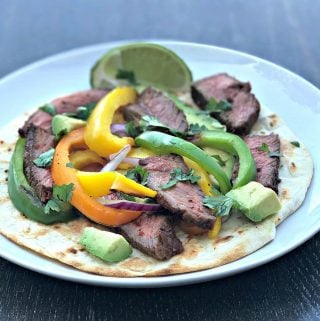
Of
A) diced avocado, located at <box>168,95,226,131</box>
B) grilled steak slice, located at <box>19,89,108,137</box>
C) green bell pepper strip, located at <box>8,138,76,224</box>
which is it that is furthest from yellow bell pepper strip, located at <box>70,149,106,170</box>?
diced avocado, located at <box>168,95,226,131</box>

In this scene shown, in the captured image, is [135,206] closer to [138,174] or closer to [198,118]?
[138,174]

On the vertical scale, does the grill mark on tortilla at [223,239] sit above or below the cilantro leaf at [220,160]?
below

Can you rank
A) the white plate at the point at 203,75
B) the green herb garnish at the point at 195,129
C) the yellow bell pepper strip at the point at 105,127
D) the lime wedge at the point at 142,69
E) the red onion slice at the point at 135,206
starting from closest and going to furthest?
the white plate at the point at 203,75
the red onion slice at the point at 135,206
the yellow bell pepper strip at the point at 105,127
the green herb garnish at the point at 195,129
the lime wedge at the point at 142,69

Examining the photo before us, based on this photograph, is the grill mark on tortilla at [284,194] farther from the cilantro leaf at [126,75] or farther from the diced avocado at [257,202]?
the cilantro leaf at [126,75]

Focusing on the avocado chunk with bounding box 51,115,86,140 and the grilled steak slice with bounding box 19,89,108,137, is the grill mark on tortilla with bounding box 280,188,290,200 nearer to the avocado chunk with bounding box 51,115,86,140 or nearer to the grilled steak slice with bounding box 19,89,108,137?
the avocado chunk with bounding box 51,115,86,140

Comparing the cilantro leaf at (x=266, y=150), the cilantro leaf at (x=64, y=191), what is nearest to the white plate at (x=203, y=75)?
the cilantro leaf at (x=266, y=150)

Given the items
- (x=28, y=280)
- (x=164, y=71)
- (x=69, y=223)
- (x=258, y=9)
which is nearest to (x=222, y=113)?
(x=164, y=71)

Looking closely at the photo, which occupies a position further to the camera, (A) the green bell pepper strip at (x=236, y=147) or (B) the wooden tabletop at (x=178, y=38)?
(A) the green bell pepper strip at (x=236, y=147)
